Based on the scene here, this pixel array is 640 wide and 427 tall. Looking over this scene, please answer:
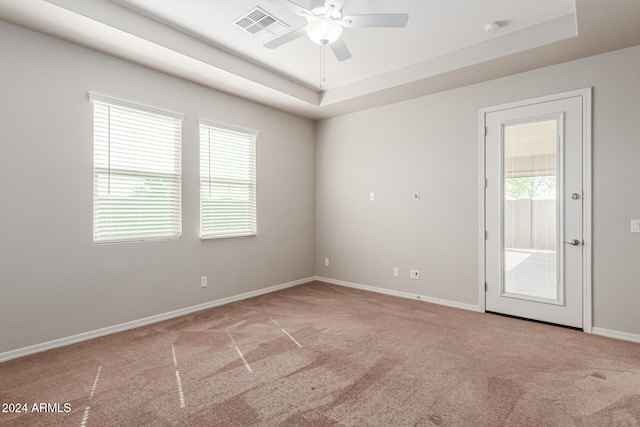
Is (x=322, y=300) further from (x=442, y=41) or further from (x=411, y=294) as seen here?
(x=442, y=41)

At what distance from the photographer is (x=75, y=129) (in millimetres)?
3078

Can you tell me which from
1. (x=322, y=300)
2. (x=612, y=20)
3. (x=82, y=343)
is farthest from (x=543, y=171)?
(x=82, y=343)

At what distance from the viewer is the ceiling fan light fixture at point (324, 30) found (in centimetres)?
251

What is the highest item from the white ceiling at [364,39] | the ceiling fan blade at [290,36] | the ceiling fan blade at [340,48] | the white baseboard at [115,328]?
the white ceiling at [364,39]

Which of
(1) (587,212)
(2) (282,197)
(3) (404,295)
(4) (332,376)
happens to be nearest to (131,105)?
(2) (282,197)

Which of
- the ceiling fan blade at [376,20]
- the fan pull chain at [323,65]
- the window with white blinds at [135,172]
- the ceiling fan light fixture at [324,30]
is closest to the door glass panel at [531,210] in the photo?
the ceiling fan blade at [376,20]

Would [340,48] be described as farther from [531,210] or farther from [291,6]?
[531,210]

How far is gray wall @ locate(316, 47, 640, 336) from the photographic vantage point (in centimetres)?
317

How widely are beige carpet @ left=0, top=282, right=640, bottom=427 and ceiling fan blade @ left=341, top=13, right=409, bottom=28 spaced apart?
8.56 feet

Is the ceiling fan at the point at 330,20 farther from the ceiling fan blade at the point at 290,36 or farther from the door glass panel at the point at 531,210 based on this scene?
the door glass panel at the point at 531,210

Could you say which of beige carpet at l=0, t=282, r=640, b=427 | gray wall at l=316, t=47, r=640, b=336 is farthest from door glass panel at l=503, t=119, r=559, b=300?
beige carpet at l=0, t=282, r=640, b=427

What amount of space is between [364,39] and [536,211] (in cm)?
261

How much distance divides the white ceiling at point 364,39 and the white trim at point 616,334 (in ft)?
8.90

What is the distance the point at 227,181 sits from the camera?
441cm
